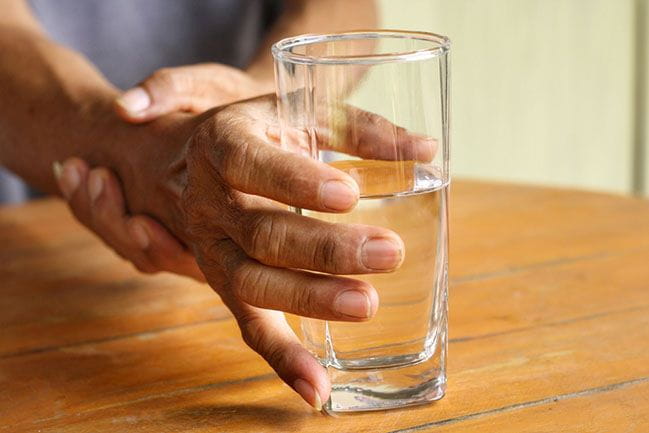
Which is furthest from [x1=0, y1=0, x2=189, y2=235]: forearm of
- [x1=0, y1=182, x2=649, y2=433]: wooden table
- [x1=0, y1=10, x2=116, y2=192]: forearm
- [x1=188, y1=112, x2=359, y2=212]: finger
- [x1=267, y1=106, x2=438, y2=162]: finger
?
[x1=267, y1=106, x2=438, y2=162]: finger

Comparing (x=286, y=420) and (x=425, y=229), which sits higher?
(x=425, y=229)

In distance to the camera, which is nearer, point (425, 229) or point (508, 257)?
point (425, 229)

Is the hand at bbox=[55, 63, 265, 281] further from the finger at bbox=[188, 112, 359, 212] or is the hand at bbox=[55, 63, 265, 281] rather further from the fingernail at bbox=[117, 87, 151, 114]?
the finger at bbox=[188, 112, 359, 212]

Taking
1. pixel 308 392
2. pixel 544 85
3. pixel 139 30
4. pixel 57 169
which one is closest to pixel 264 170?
pixel 308 392

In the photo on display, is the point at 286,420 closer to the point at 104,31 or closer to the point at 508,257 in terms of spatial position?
the point at 508,257

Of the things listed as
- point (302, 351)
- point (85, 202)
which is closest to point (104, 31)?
point (85, 202)

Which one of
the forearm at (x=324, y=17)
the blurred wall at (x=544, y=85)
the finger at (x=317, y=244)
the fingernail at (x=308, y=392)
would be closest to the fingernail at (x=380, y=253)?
the finger at (x=317, y=244)
